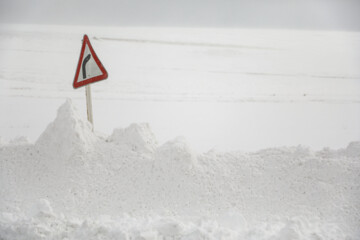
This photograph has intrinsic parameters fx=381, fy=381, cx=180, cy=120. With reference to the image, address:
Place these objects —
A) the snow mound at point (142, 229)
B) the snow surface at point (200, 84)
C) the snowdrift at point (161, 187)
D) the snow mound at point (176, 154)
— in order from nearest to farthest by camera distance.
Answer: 1. the snow mound at point (142, 229)
2. the snowdrift at point (161, 187)
3. the snow mound at point (176, 154)
4. the snow surface at point (200, 84)

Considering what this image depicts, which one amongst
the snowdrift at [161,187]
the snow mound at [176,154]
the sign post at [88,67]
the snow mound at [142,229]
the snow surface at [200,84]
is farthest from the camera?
the snow surface at [200,84]

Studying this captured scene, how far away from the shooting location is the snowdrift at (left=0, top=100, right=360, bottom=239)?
8.54 feet

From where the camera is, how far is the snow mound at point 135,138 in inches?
128

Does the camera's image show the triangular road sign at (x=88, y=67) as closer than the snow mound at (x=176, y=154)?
No

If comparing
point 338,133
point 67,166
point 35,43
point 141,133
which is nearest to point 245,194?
point 141,133

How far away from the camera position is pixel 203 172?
3.11 meters

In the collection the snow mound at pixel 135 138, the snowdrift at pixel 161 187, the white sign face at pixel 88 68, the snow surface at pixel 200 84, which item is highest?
the snow surface at pixel 200 84

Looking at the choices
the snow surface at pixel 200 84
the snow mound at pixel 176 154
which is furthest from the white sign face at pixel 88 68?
the snow surface at pixel 200 84

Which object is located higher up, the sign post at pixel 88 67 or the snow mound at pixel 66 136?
the sign post at pixel 88 67

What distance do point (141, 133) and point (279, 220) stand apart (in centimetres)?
134

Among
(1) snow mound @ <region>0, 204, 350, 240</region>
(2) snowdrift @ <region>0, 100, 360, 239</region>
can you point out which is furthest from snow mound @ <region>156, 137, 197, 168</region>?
(1) snow mound @ <region>0, 204, 350, 240</region>

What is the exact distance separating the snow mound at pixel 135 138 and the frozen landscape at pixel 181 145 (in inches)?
0.4

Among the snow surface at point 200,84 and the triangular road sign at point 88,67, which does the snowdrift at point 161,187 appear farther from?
the snow surface at point 200,84

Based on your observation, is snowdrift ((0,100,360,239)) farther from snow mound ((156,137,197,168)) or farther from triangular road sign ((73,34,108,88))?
triangular road sign ((73,34,108,88))
